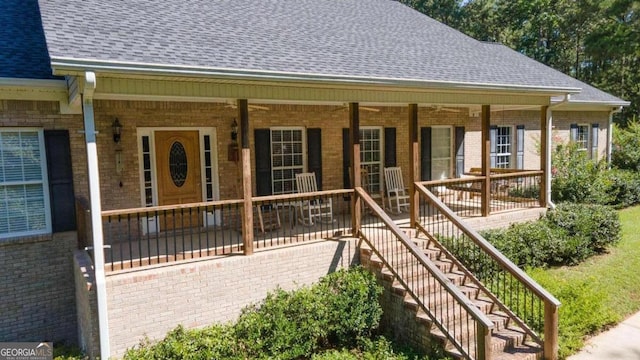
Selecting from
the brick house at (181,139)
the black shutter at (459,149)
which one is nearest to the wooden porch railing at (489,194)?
the brick house at (181,139)

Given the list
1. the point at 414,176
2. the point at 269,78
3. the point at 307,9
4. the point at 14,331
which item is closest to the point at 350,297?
the point at 414,176

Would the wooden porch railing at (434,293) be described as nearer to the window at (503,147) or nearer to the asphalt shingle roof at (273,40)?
the asphalt shingle roof at (273,40)

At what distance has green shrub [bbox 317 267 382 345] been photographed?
6684 millimetres

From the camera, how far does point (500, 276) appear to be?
8664 millimetres

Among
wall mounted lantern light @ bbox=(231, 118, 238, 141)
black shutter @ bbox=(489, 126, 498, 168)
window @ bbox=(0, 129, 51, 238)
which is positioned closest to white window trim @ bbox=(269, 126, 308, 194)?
wall mounted lantern light @ bbox=(231, 118, 238, 141)

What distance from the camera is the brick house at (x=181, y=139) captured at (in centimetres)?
598

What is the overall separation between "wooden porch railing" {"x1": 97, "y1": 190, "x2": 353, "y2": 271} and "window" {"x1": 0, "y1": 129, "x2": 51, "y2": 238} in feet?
3.81

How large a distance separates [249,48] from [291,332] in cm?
449

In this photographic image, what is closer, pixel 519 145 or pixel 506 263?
pixel 506 263

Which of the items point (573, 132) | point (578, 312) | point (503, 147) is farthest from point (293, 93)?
point (573, 132)

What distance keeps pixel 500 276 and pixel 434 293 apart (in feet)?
8.19

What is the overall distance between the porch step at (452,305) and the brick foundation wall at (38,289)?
509 centimetres

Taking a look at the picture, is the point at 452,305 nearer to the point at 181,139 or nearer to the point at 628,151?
the point at 181,139

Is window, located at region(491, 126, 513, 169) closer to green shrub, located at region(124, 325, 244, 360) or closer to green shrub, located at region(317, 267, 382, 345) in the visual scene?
green shrub, located at region(317, 267, 382, 345)
